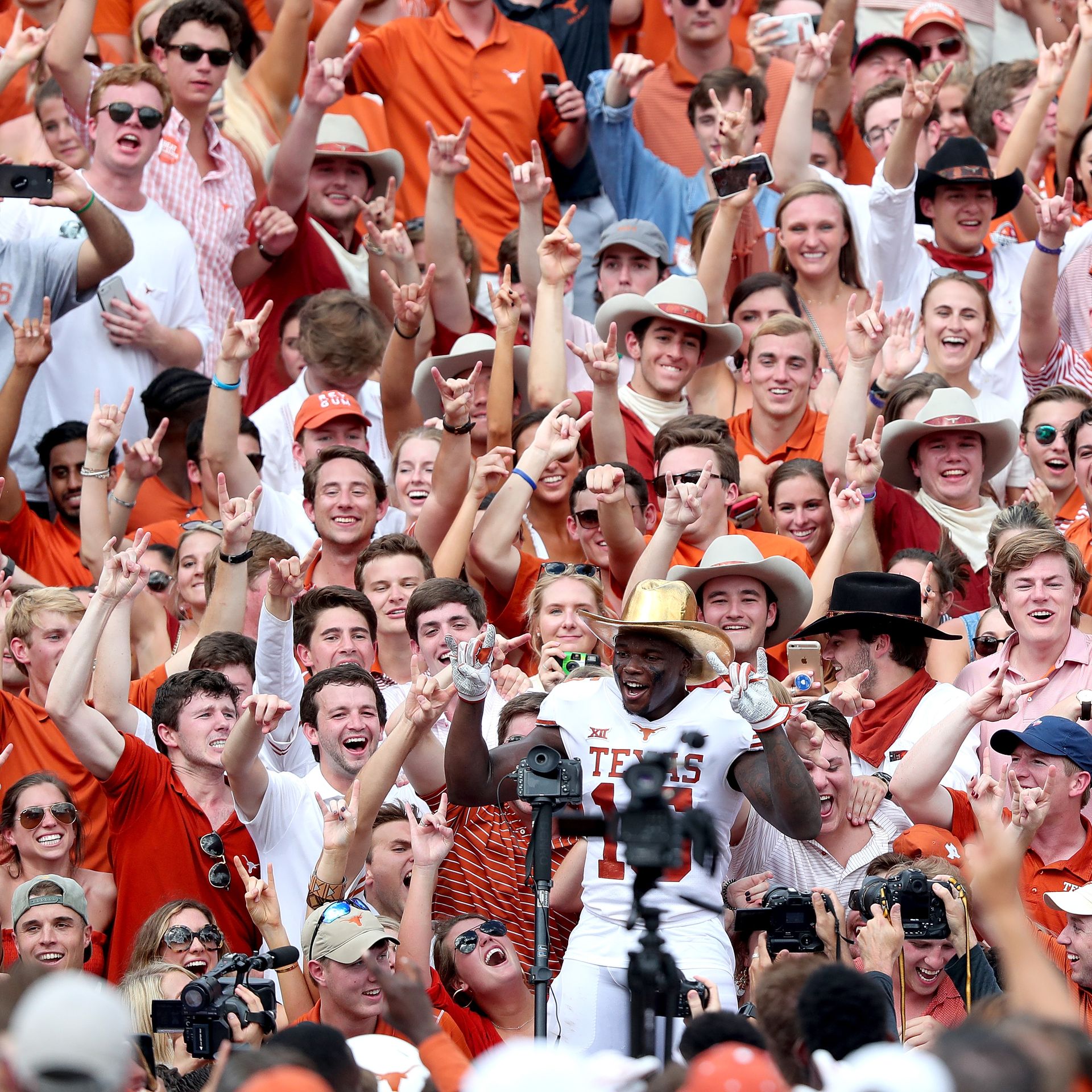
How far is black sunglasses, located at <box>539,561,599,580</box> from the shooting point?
7.23 m

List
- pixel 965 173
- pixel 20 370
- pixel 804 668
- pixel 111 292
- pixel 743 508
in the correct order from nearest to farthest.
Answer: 1. pixel 804 668
2. pixel 743 508
3. pixel 20 370
4. pixel 111 292
5. pixel 965 173

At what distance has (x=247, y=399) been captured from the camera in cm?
959

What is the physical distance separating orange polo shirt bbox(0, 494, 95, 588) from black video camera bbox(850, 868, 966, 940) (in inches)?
150

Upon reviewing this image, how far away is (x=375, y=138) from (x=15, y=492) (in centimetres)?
325

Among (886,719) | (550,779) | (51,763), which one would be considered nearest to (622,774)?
(550,779)

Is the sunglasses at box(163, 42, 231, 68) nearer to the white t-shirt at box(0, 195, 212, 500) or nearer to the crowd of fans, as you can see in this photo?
the crowd of fans

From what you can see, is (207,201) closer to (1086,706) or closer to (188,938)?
(188,938)

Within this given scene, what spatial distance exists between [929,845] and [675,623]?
3.89ft

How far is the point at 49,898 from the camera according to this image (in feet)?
19.7

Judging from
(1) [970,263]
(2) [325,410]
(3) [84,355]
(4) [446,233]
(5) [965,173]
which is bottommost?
(2) [325,410]

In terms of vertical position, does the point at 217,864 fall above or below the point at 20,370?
below

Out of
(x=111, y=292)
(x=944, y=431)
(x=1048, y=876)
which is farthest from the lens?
(x=111, y=292)

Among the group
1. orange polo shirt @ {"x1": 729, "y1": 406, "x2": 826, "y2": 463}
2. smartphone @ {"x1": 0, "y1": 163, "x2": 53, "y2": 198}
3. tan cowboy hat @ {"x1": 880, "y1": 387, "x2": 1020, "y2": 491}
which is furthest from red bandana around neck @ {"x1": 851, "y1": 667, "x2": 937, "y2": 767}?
smartphone @ {"x1": 0, "y1": 163, "x2": 53, "y2": 198}

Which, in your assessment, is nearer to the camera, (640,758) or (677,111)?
(640,758)
